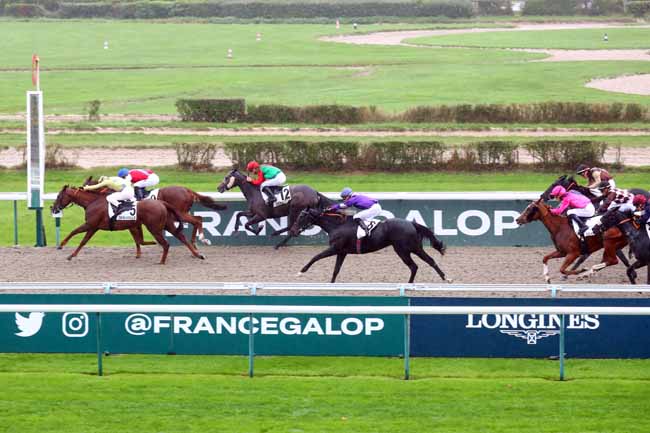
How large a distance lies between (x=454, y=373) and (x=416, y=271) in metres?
3.88

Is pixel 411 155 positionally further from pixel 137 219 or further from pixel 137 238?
pixel 137 219

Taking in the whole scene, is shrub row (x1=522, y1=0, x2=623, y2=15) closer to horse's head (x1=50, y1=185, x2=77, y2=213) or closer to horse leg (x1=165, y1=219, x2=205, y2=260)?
horse leg (x1=165, y1=219, x2=205, y2=260)

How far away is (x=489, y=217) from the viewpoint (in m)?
16.9

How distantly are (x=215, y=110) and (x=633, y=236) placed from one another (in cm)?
1820

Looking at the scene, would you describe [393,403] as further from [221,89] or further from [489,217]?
[221,89]

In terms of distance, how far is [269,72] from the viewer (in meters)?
42.5

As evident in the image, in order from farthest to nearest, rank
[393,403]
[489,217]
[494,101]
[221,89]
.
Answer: [221,89] → [494,101] → [489,217] → [393,403]

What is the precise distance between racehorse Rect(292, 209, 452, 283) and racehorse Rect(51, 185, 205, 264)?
2330 millimetres

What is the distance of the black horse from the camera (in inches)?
535

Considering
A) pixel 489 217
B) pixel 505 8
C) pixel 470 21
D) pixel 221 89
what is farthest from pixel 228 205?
pixel 505 8

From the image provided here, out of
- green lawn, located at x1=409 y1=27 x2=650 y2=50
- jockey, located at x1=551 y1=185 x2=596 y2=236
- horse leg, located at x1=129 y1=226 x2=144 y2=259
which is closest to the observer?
jockey, located at x1=551 y1=185 x2=596 y2=236

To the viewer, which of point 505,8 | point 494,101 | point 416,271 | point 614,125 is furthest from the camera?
point 505,8

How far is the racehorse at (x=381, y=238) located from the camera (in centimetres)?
1389

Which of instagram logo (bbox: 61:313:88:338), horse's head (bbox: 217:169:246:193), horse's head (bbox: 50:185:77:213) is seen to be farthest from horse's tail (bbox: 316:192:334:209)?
instagram logo (bbox: 61:313:88:338)
